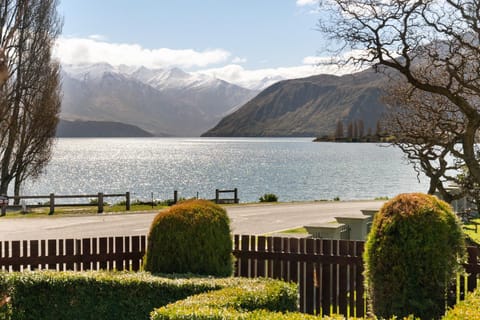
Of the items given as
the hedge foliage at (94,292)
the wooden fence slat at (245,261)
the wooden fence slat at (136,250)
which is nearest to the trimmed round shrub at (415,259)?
the hedge foliage at (94,292)

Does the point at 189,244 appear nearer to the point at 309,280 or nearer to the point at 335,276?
the point at 309,280

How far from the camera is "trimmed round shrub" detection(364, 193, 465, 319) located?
25.6 ft

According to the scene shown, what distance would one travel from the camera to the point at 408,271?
25.7 ft

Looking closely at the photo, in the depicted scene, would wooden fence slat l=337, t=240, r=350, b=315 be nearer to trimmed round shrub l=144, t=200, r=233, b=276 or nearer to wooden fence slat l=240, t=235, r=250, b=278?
wooden fence slat l=240, t=235, r=250, b=278

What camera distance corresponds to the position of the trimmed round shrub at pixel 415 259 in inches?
308

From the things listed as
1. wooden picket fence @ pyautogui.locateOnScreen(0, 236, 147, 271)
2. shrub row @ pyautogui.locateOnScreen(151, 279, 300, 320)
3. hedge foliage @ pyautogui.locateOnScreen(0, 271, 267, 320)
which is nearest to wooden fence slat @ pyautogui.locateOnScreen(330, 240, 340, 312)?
shrub row @ pyautogui.locateOnScreen(151, 279, 300, 320)

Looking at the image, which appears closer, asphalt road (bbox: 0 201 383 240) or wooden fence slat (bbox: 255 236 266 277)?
wooden fence slat (bbox: 255 236 266 277)

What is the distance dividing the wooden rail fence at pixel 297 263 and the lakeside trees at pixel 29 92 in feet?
104

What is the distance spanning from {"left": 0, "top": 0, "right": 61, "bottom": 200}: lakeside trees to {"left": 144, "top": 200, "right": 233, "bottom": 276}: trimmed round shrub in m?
33.6

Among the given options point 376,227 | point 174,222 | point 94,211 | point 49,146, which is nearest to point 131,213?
point 94,211

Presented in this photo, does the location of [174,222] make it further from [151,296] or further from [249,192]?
[249,192]

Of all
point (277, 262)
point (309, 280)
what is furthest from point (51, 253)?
point (309, 280)

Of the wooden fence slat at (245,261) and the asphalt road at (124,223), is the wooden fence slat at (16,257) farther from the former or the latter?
the asphalt road at (124,223)

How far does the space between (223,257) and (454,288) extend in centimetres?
370
